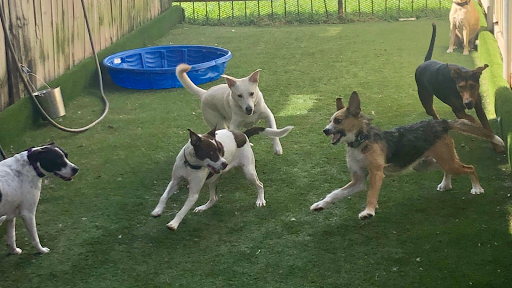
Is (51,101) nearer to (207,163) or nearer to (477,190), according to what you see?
(207,163)

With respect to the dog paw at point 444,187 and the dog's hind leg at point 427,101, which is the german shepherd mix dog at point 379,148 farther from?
the dog's hind leg at point 427,101

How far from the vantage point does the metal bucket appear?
6.14 metres

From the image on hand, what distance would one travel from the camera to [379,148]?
12.9ft

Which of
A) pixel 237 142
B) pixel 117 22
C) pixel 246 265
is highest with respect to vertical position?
pixel 117 22

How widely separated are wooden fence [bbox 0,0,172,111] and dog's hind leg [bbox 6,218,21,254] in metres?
2.50

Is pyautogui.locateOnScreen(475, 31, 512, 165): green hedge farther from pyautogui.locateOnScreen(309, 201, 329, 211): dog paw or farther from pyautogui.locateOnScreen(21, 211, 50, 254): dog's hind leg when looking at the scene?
pyautogui.locateOnScreen(21, 211, 50, 254): dog's hind leg

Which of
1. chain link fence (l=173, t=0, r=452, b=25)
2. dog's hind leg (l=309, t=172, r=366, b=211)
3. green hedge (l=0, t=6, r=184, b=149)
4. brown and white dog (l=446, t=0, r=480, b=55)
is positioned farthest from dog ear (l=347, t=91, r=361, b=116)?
chain link fence (l=173, t=0, r=452, b=25)

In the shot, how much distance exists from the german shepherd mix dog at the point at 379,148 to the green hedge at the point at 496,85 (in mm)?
597

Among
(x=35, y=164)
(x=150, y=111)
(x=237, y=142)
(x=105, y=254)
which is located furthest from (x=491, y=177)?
(x=150, y=111)

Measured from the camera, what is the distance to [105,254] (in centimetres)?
362

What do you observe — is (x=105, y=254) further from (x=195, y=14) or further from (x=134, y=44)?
(x=195, y=14)

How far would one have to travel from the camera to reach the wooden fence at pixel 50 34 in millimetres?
5820

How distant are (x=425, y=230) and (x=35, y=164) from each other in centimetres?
244

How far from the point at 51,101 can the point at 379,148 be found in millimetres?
3786
